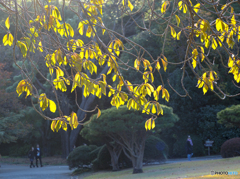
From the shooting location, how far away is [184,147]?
20.0 metres

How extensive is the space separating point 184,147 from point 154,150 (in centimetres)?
621

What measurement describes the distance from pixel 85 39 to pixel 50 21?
790 inches

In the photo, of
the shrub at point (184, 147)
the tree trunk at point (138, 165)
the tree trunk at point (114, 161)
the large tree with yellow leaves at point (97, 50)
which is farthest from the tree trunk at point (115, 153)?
the large tree with yellow leaves at point (97, 50)

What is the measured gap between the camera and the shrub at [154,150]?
1452 centimetres

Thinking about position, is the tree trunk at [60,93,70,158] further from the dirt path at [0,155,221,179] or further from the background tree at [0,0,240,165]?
the background tree at [0,0,240,165]

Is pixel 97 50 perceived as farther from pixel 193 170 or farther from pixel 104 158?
pixel 104 158

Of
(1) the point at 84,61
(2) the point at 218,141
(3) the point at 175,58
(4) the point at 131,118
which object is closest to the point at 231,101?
(2) the point at 218,141

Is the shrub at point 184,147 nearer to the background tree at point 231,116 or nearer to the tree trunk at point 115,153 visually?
the background tree at point 231,116

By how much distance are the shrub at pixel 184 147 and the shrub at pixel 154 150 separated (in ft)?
18.3

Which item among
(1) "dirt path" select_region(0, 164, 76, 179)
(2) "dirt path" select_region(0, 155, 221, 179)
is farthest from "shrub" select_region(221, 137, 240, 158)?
(1) "dirt path" select_region(0, 164, 76, 179)

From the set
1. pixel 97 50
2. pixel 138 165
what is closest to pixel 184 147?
pixel 138 165

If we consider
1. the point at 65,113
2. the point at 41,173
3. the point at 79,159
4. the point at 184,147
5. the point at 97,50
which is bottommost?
the point at 41,173

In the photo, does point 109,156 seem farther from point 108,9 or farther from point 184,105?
point 108,9

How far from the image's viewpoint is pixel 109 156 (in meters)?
14.6
